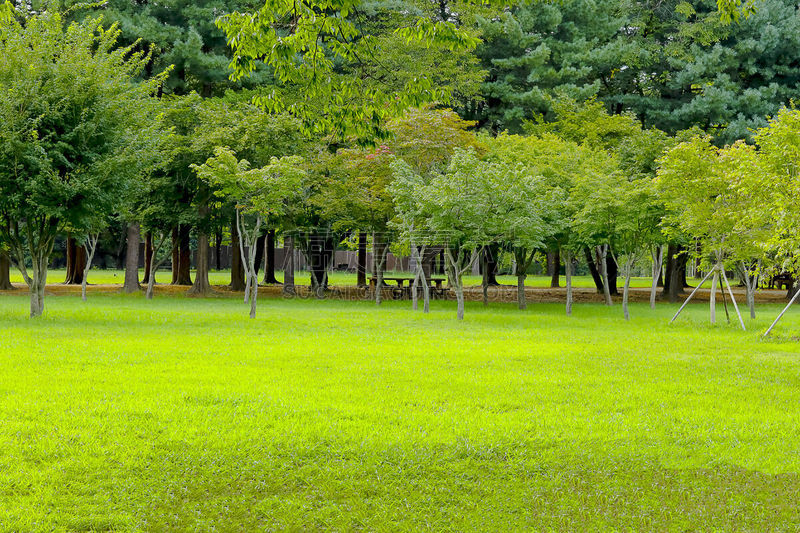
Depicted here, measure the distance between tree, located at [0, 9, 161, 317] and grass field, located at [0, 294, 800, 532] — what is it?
4585 millimetres

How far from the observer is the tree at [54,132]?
47.8ft

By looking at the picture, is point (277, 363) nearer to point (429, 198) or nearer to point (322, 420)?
point (322, 420)

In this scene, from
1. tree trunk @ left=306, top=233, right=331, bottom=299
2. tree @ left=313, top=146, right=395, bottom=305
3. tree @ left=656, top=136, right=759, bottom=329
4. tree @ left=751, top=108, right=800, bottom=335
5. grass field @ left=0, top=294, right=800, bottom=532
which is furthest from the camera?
tree trunk @ left=306, top=233, right=331, bottom=299

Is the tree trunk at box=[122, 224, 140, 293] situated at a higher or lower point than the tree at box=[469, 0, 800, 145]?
lower

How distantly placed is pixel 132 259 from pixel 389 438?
24881 mm

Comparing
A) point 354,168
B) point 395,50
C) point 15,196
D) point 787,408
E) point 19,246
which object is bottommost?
point 787,408

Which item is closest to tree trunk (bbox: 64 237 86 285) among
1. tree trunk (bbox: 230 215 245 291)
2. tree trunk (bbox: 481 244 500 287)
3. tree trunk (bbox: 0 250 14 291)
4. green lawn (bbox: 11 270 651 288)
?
green lawn (bbox: 11 270 651 288)

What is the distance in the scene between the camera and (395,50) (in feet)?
87.0

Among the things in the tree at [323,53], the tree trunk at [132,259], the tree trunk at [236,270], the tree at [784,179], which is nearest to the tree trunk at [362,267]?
the tree trunk at [236,270]

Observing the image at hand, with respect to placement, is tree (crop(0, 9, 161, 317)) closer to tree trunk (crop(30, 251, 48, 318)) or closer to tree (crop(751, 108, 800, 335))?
tree trunk (crop(30, 251, 48, 318))

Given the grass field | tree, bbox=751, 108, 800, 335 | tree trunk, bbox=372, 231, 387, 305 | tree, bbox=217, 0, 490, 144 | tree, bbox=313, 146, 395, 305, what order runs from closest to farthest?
the grass field → tree, bbox=217, 0, 490, 144 → tree, bbox=751, 108, 800, 335 → tree, bbox=313, 146, 395, 305 → tree trunk, bbox=372, 231, 387, 305

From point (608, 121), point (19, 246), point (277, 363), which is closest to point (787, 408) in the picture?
point (277, 363)

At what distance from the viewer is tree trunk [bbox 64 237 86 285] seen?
31619mm

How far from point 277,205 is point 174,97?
1055 centimetres
